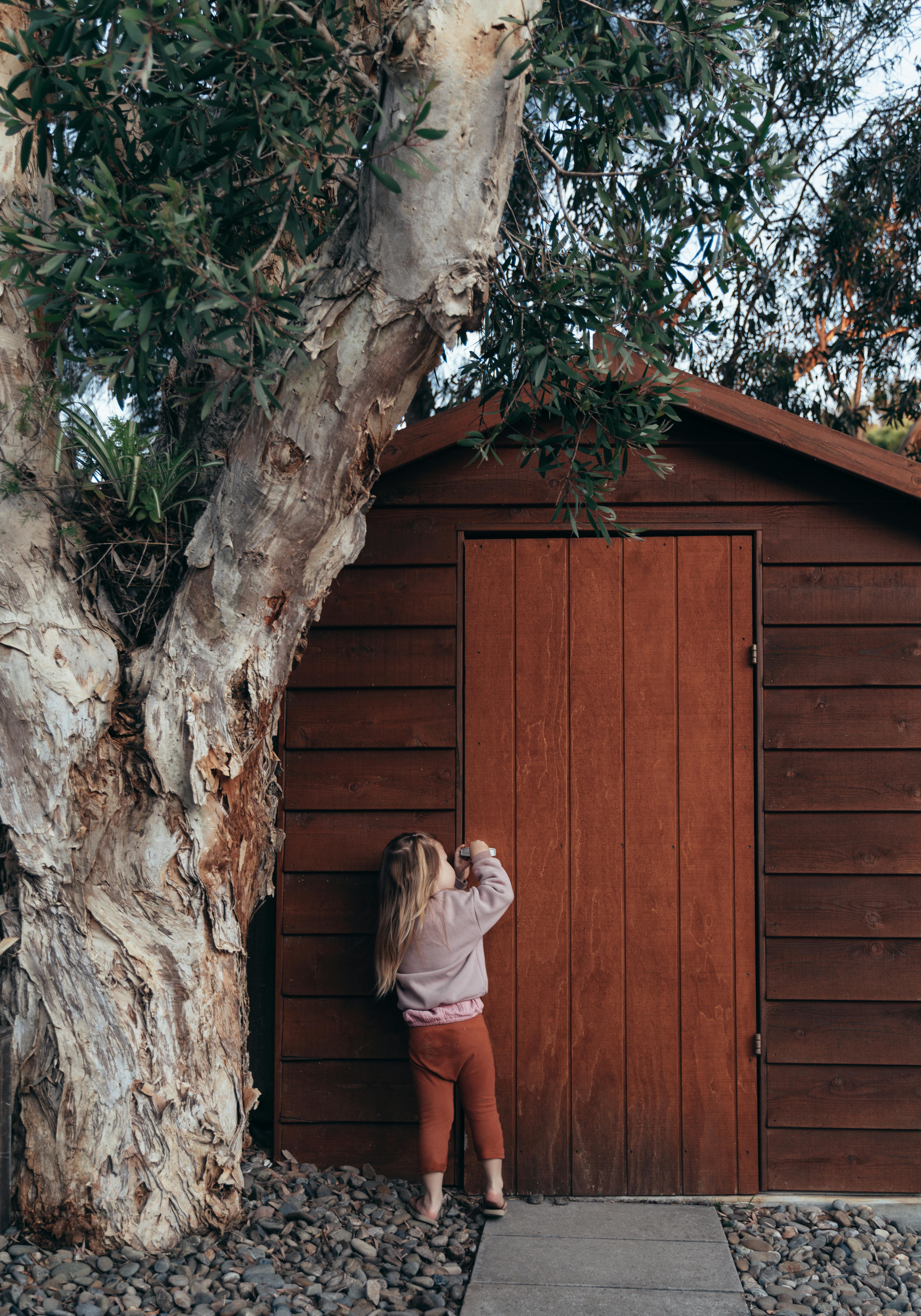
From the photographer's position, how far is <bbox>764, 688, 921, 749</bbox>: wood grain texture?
3.77 meters

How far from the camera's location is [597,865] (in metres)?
3.80

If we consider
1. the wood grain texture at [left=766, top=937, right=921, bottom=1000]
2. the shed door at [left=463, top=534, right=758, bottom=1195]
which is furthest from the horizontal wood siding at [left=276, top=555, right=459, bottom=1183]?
the wood grain texture at [left=766, top=937, right=921, bottom=1000]

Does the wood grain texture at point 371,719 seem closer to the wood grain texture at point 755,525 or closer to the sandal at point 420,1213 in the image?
the wood grain texture at point 755,525

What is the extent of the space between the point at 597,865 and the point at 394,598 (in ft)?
4.41

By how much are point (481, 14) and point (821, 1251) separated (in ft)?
13.1

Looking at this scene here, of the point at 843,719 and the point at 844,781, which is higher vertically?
the point at 843,719

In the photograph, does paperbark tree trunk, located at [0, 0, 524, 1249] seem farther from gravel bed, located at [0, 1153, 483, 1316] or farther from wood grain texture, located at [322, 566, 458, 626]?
wood grain texture, located at [322, 566, 458, 626]

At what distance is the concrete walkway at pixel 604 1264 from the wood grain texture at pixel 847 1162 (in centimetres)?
34

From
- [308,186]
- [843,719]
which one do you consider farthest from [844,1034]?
[308,186]

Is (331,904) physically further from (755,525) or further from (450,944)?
(755,525)

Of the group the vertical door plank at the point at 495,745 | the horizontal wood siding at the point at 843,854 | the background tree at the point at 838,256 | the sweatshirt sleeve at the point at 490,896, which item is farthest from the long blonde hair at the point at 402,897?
the background tree at the point at 838,256

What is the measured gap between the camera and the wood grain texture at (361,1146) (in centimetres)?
375

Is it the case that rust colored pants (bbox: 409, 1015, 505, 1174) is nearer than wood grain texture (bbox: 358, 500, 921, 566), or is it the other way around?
rust colored pants (bbox: 409, 1015, 505, 1174)

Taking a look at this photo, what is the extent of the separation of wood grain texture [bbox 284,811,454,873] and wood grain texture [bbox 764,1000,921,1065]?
57.6 inches
